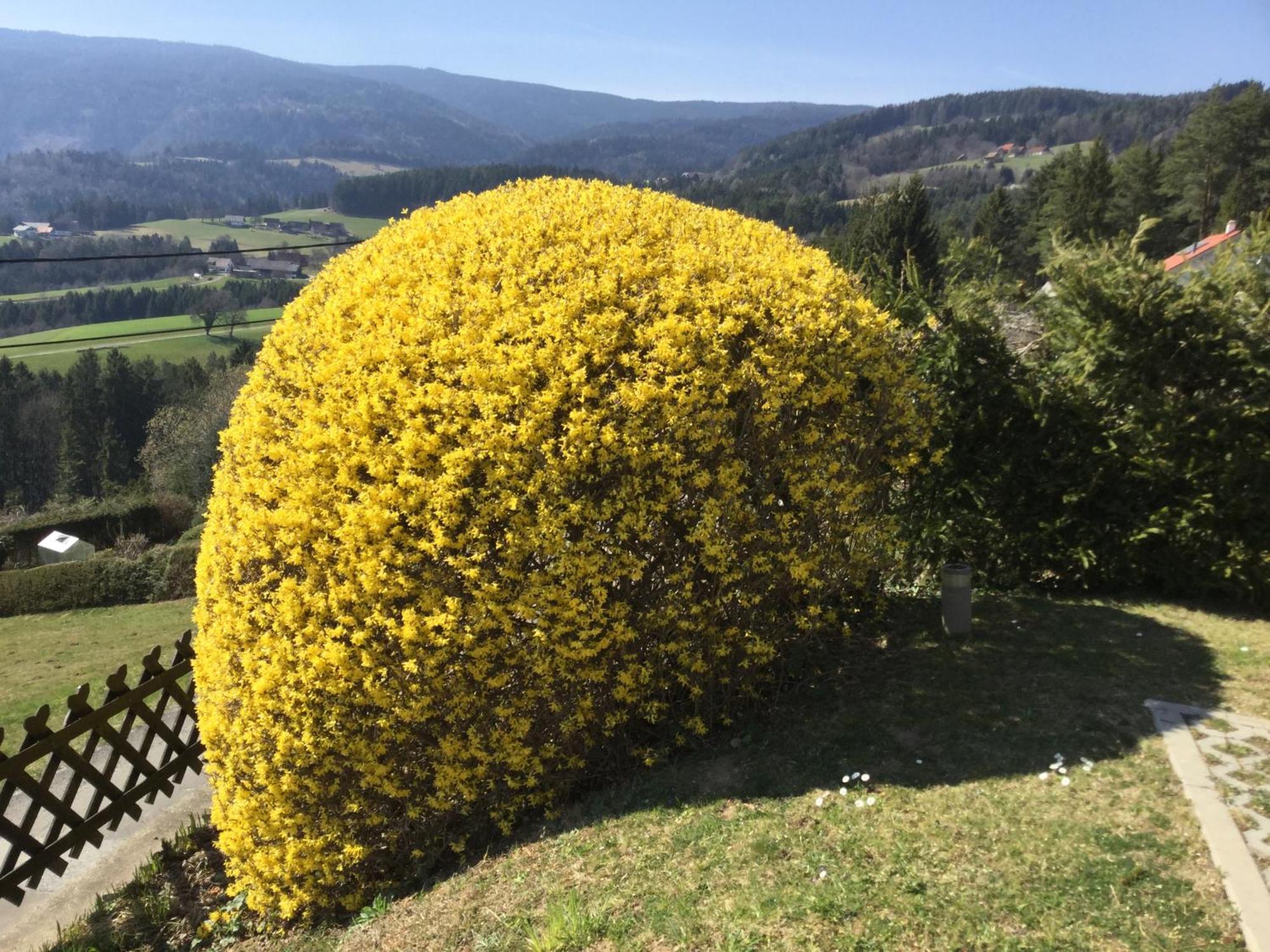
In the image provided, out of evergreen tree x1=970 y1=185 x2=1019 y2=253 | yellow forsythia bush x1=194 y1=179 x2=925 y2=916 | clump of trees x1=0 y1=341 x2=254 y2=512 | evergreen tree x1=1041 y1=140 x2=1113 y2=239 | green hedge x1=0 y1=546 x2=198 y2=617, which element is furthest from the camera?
evergreen tree x1=970 y1=185 x2=1019 y2=253

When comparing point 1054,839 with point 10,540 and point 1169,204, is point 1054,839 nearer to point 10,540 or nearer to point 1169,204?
point 10,540

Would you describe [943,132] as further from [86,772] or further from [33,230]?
[86,772]

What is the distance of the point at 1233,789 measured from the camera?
413 centimetres

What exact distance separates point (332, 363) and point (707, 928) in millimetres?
3699

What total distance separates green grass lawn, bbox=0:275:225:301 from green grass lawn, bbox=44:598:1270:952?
379 ft

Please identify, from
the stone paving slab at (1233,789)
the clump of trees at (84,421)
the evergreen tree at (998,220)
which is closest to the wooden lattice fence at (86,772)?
the stone paving slab at (1233,789)

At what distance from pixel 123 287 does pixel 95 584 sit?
325ft

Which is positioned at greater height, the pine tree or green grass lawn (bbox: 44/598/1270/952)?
the pine tree

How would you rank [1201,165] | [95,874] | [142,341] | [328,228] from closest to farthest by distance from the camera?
[95,874]
[1201,165]
[142,341]
[328,228]

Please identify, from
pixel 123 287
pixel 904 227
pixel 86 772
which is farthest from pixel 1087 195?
pixel 123 287

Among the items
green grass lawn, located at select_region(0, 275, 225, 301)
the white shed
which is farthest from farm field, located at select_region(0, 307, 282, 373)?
the white shed

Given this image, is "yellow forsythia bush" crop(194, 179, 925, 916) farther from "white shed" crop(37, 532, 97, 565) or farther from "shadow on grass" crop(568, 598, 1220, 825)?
"white shed" crop(37, 532, 97, 565)

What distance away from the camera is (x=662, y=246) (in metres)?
5.43

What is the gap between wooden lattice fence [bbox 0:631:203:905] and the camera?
19.0 feet
